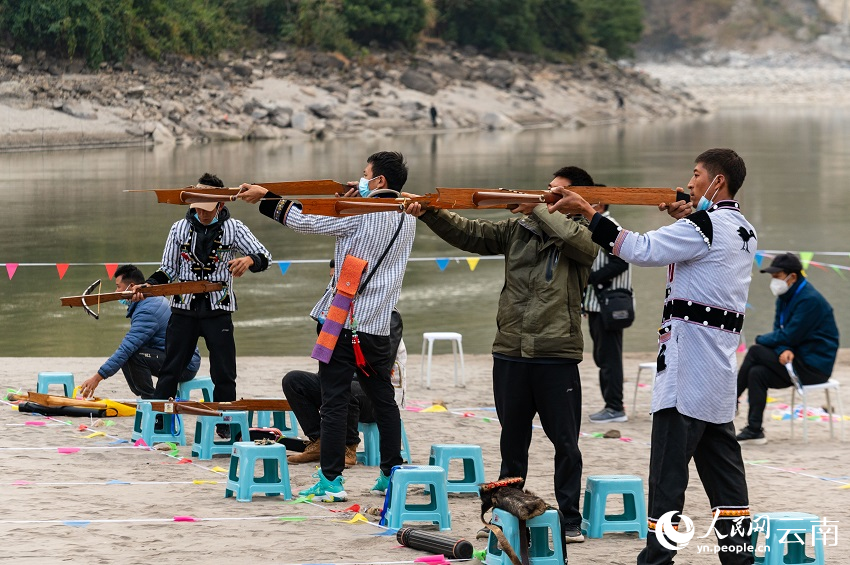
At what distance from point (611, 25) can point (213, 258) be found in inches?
3145

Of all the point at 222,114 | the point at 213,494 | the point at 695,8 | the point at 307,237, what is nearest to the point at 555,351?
the point at 213,494

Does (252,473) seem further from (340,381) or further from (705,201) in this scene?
(705,201)

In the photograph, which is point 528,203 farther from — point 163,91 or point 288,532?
point 163,91

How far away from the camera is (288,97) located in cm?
5684

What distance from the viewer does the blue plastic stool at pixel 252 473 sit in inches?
286

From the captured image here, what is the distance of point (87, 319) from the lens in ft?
53.8

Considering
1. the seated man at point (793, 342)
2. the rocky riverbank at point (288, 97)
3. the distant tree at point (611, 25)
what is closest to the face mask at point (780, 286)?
the seated man at point (793, 342)

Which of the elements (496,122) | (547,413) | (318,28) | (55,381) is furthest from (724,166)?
(318,28)

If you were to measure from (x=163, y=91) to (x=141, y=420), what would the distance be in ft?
151

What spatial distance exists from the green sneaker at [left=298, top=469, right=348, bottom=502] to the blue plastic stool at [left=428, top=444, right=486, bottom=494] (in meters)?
0.60

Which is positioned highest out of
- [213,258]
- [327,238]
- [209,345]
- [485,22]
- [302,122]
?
[485,22]

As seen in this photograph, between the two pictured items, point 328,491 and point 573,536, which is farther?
point 328,491

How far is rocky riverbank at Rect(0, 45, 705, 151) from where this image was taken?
48312 mm

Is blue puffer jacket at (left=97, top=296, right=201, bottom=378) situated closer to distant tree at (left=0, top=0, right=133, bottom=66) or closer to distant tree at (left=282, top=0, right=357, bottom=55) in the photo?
distant tree at (left=0, top=0, right=133, bottom=66)
